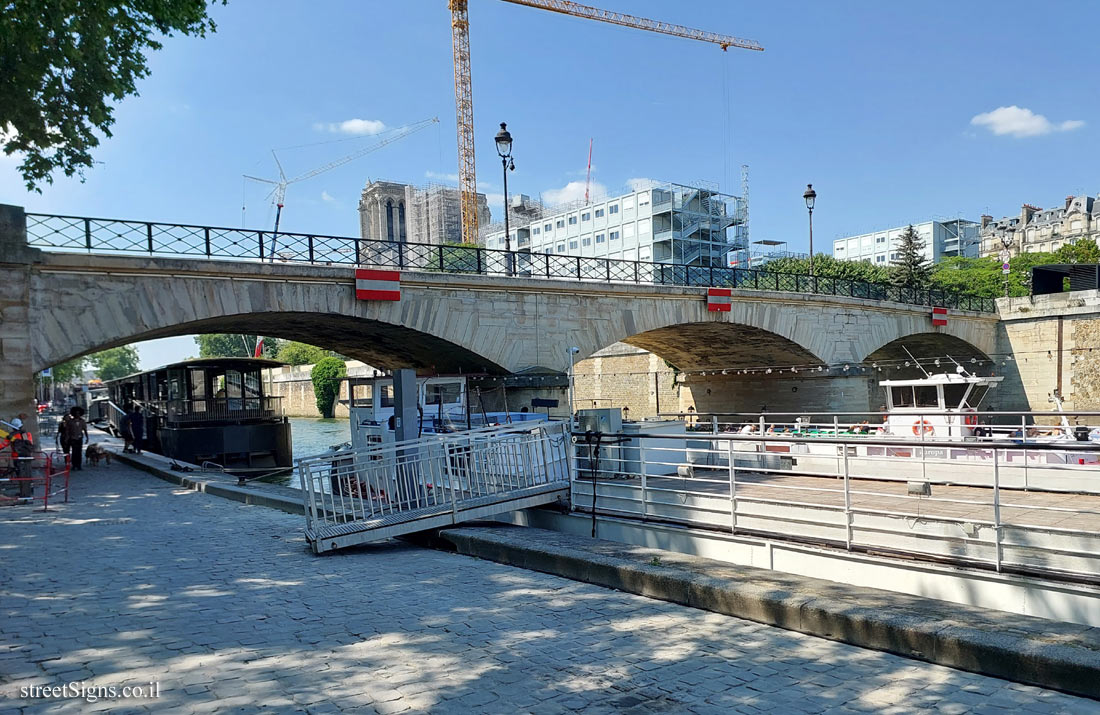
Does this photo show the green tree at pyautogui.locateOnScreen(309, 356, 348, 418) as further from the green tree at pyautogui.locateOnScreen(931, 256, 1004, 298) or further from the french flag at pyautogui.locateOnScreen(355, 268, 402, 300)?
the green tree at pyautogui.locateOnScreen(931, 256, 1004, 298)

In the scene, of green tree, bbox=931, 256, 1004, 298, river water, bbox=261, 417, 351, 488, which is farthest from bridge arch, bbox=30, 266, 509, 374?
green tree, bbox=931, 256, 1004, 298

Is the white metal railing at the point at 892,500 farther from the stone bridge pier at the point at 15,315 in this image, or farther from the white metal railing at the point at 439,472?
the stone bridge pier at the point at 15,315

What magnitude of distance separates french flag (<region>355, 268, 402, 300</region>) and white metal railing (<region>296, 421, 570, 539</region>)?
31.4 feet

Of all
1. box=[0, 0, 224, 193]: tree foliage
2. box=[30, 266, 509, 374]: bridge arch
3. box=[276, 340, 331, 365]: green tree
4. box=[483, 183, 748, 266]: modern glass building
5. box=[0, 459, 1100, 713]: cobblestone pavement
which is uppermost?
box=[483, 183, 748, 266]: modern glass building

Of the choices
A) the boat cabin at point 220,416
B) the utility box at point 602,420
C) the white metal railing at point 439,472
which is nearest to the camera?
the white metal railing at point 439,472

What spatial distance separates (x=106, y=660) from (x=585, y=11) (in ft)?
323

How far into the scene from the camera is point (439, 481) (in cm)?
1065

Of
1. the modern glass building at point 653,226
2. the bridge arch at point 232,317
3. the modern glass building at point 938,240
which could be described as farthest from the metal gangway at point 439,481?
the modern glass building at point 938,240

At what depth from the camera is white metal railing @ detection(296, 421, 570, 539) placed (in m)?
9.73

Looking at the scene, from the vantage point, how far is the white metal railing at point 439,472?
9.73 metres

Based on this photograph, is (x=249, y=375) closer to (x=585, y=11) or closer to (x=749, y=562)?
(x=749, y=562)

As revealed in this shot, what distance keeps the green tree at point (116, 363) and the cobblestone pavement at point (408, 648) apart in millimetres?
143368

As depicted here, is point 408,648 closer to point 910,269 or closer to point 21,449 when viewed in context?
point 21,449

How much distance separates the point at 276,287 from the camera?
19.5 meters
